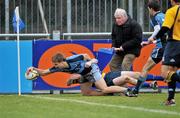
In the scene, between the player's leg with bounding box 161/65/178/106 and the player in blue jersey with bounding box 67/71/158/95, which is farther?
the player in blue jersey with bounding box 67/71/158/95

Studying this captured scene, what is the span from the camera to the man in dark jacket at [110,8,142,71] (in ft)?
45.9

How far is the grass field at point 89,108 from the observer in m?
9.42

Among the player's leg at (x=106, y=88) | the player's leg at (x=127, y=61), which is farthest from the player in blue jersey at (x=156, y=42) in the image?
the player's leg at (x=127, y=61)

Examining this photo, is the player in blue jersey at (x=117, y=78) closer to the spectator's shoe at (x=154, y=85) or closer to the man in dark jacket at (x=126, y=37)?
the man in dark jacket at (x=126, y=37)

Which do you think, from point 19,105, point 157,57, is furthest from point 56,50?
point 19,105

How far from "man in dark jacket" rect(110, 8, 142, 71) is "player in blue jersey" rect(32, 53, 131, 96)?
799 mm

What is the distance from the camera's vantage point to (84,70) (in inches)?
528

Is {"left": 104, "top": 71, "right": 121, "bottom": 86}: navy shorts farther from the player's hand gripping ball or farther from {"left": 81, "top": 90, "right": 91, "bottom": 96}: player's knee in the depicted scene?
the player's hand gripping ball

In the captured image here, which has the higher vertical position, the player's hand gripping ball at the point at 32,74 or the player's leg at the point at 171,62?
the player's leg at the point at 171,62

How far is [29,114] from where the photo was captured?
9.66 metres

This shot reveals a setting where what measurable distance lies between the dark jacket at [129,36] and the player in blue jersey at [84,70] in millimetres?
967

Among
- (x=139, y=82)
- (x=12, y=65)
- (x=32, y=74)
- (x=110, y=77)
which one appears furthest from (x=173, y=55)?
(x=12, y=65)

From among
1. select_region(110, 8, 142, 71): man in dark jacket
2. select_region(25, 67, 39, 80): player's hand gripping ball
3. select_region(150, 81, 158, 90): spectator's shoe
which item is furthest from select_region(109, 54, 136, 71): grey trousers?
select_region(25, 67, 39, 80): player's hand gripping ball

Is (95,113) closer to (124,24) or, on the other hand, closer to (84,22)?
(124,24)
